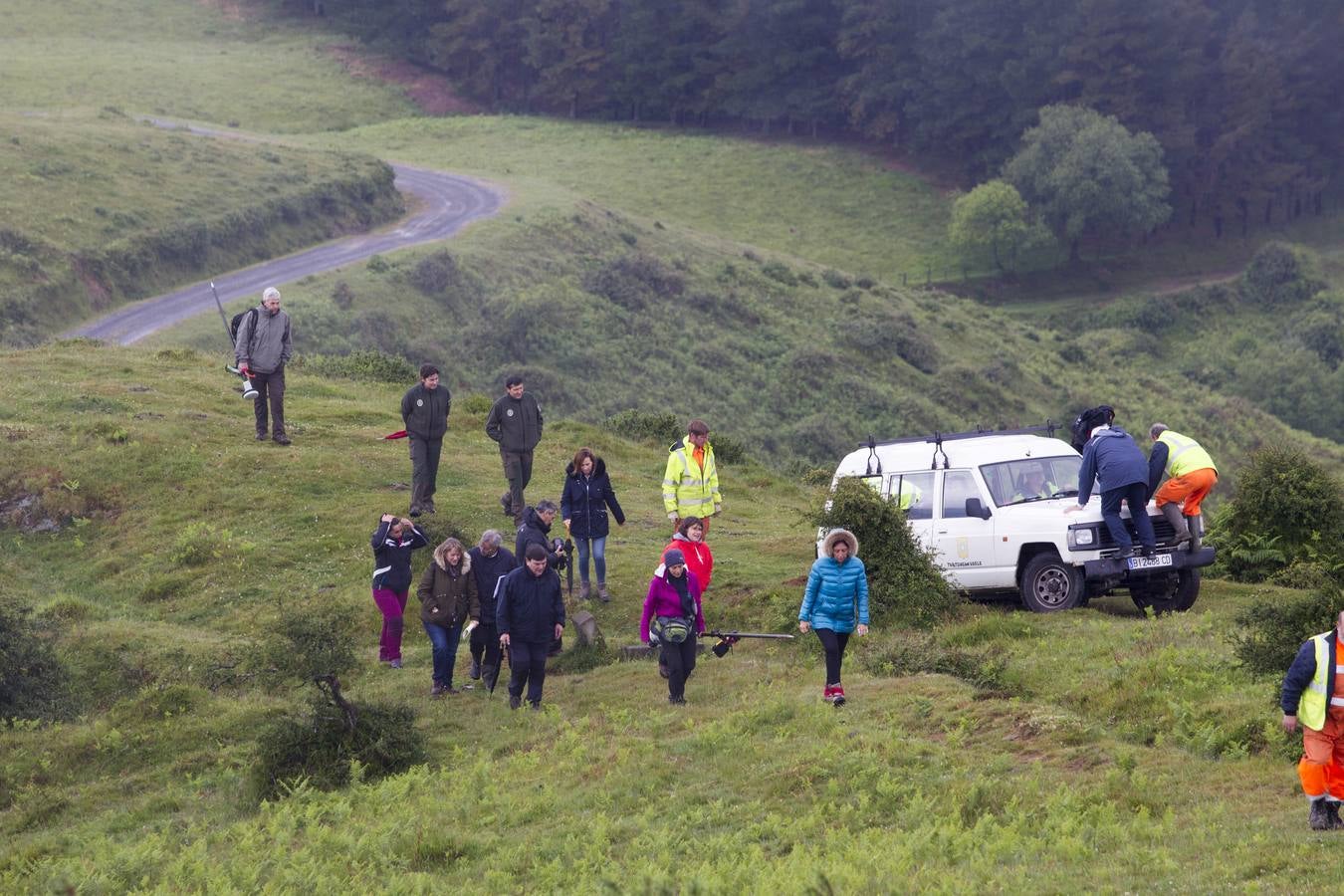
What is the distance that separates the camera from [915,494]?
17094mm

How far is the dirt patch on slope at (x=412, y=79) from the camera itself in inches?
3925

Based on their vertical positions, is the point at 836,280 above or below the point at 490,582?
above

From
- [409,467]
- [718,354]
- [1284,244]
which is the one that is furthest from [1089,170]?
[409,467]

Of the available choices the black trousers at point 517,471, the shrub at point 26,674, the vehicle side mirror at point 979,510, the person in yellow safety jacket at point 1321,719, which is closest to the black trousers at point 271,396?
the black trousers at point 517,471

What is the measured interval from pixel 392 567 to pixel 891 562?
5694mm

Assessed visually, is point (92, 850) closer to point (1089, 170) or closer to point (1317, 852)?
point (1317, 852)

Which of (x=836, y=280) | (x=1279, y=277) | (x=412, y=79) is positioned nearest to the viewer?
(x=836, y=280)

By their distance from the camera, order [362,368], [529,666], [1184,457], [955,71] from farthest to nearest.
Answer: [955,71]
[362,368]
[1184,457]
[529,666]

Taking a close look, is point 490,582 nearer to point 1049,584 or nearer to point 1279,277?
point 1049,584

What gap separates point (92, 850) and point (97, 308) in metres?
36.4

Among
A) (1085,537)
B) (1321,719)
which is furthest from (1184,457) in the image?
(1321,719)

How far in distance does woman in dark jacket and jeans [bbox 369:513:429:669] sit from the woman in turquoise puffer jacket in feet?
16.3

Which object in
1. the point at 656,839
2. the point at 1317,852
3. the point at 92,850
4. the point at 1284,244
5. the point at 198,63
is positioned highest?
the point at 198,63

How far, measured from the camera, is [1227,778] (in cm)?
1035
